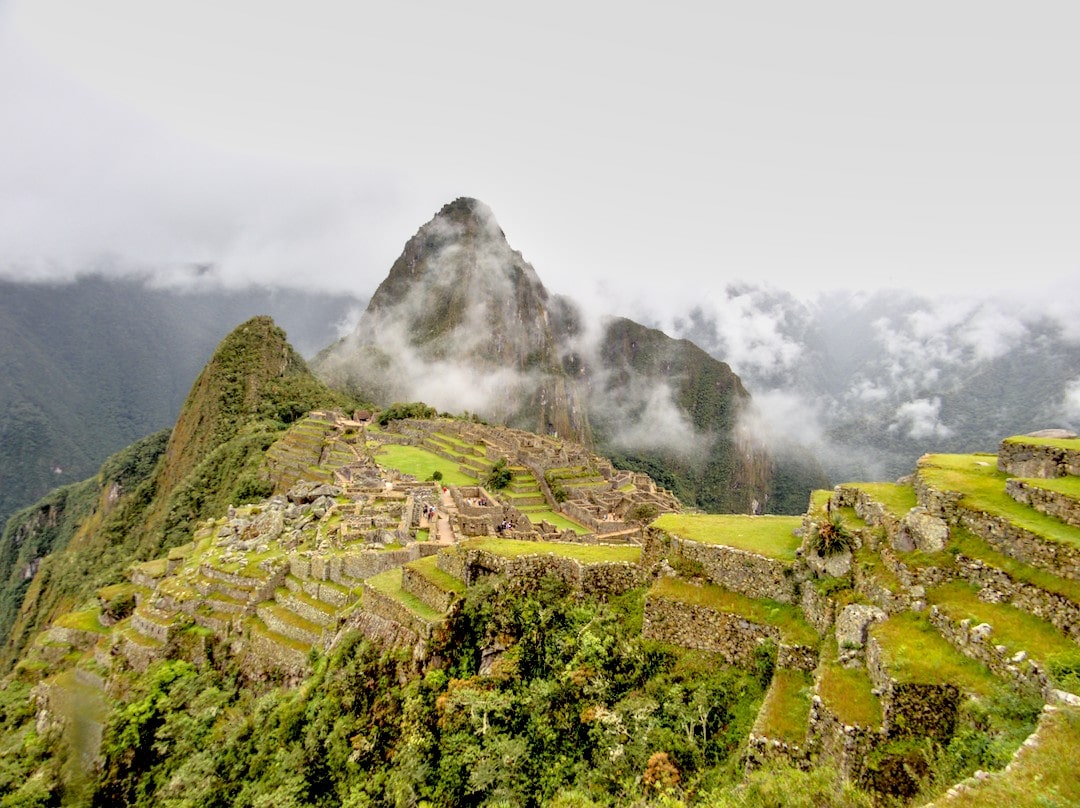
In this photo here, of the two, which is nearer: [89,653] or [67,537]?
[89,653]

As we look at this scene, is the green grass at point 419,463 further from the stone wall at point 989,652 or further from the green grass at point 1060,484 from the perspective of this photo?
the stone wall at point 989,652

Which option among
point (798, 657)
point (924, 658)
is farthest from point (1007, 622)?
point (798, 657)

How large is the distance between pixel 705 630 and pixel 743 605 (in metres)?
0.73

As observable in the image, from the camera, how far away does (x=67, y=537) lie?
95.2 m

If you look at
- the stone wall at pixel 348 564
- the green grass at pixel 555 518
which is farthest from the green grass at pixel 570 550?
the green grass at pixel 555 518

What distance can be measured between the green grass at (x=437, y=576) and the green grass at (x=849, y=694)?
280 inches

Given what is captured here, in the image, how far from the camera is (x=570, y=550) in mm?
12188

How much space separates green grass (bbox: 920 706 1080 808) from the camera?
13.8 ft

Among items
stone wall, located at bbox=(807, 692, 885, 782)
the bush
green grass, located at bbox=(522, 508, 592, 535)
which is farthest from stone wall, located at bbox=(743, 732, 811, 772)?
the bush

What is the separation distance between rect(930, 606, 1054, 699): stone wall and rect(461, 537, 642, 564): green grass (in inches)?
206

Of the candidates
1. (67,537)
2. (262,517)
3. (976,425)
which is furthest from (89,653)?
(976,425)

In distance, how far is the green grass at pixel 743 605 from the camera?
326 inches

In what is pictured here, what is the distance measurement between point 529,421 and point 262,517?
16155cm

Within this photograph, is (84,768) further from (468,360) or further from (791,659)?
(468,360)
